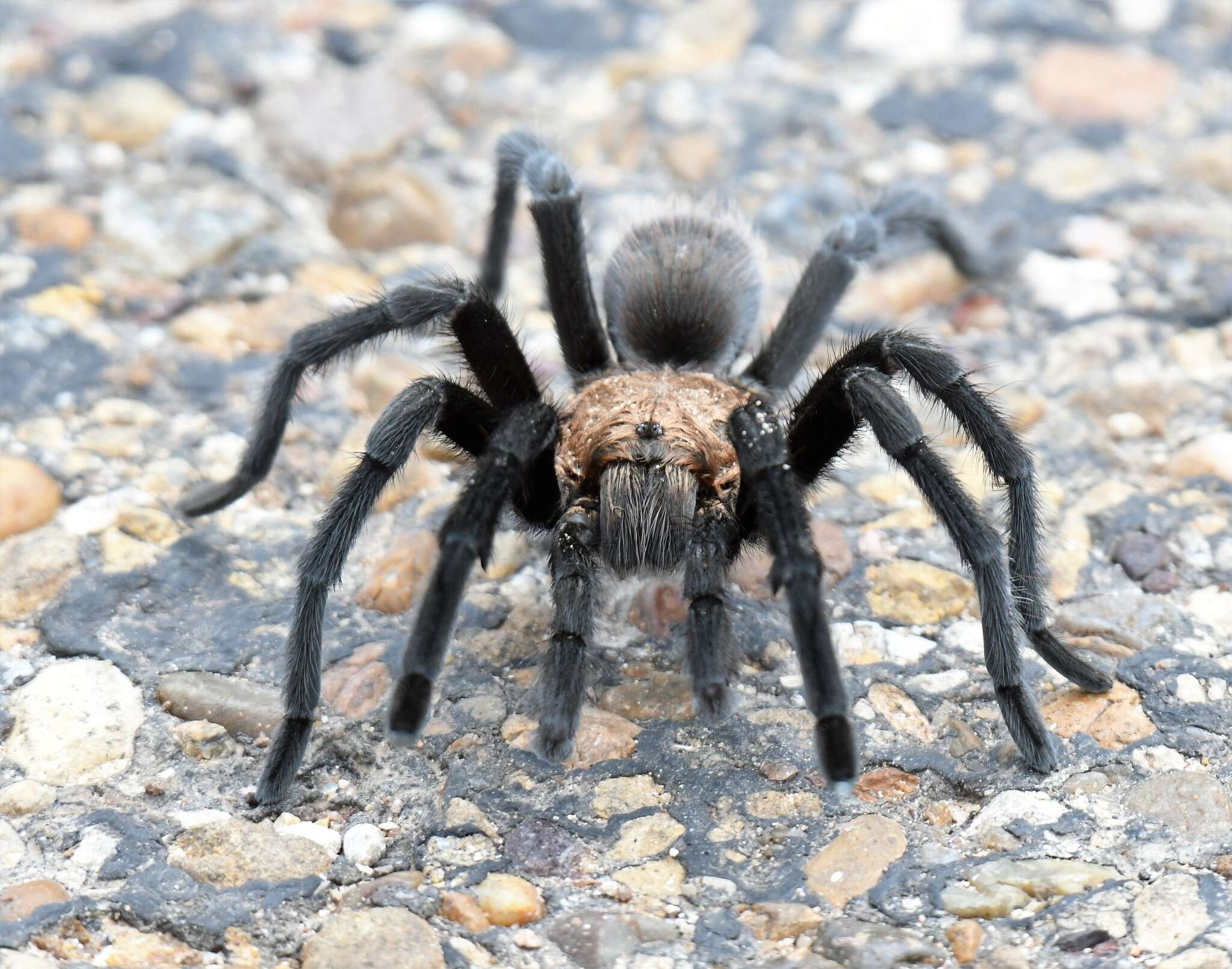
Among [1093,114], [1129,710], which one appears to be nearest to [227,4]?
[1093,114]

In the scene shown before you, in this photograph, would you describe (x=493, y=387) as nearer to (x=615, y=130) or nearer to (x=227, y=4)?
(x=615, y=130)

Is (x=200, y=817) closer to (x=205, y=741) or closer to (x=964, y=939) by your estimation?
(x=205, y=741)

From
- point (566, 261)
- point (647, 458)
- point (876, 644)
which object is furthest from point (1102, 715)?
point (566, 261)

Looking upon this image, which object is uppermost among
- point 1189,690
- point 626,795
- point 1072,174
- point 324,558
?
point 1072,174

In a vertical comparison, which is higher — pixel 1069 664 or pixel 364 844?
pixel 1069 664

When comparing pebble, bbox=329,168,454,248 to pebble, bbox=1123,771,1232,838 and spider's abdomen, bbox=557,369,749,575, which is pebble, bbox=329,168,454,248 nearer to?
spider's abdomen, bbox=557,369,749,575

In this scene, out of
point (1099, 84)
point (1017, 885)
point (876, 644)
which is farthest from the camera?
point (1099, 84)

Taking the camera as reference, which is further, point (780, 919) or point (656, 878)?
point (656, 878)
